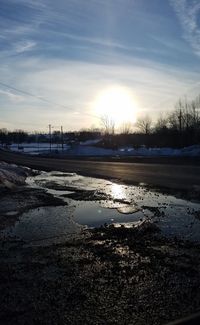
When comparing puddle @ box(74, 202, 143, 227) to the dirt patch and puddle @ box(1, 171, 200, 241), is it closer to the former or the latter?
puddle @ box(1, 171, 200, 241)

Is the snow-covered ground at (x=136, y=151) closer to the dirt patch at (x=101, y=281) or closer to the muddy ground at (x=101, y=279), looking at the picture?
the muddy ground at (x=101, y=279)

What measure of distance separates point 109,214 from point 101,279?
598cm

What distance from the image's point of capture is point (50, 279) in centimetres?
627

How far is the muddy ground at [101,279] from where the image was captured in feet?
16.3

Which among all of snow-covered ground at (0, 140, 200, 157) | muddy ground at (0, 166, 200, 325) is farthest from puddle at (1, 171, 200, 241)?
snow-covered ground at (0, 140, 200, 157)

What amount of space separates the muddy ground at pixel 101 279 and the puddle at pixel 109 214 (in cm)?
63

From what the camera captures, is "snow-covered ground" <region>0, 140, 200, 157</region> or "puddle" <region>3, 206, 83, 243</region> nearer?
"puddle" <region>3, 206, 83, 243</region>

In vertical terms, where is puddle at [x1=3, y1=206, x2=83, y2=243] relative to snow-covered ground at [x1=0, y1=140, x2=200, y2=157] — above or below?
below

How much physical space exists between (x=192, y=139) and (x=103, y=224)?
6174cm

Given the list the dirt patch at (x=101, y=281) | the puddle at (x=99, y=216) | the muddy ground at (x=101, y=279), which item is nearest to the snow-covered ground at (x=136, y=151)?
the puddle at (x=99, y=216)

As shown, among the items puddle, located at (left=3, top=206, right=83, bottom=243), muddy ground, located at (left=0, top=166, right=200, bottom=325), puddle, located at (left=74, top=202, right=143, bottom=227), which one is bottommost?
puddle, located at (left=74, top=202, right=143, bottom=227)

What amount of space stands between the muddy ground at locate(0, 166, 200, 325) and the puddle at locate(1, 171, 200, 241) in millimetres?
627

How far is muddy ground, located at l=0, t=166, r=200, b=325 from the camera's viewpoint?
16.3ft

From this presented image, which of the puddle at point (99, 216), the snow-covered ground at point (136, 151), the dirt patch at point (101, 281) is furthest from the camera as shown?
the snow-covered ground at point (136, 151)
